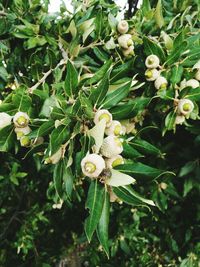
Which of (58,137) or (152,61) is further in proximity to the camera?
(152,61)

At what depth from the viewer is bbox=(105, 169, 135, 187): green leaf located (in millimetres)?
949

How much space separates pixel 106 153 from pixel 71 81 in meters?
0.28

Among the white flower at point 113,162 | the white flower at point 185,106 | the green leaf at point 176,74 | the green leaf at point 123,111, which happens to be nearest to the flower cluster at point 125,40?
the green leaf at point 176,74

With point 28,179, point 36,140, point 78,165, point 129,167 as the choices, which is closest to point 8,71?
point 36,140

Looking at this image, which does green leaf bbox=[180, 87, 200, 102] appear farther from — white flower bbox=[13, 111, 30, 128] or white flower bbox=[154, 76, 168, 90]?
white flower bbox=[13, 111, 30, 128]

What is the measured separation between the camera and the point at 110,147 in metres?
0.97

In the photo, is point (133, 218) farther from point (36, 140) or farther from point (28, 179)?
point (36, 140)

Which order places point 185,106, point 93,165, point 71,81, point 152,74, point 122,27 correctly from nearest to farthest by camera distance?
point 93,165 → point 71,81 → point 185,106 → point 152,74 → point 122,27

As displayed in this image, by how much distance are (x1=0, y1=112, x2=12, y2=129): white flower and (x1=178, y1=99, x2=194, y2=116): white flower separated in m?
0.56

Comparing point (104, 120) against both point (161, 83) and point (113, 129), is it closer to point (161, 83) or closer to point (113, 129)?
point (113, 129)

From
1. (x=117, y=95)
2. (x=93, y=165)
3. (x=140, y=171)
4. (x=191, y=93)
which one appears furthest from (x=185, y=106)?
(x=93, y=165)

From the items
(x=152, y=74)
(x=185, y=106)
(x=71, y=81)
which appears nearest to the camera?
(x=71, y=81)

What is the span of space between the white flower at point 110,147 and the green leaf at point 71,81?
0.24 m

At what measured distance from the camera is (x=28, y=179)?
324cm
